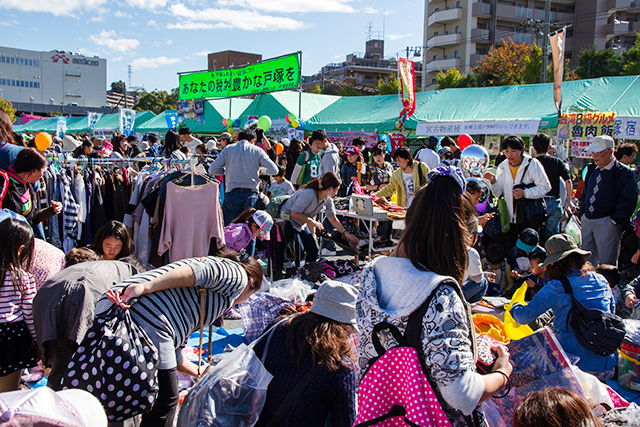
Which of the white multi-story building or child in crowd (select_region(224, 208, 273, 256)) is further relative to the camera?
the white multi-story building

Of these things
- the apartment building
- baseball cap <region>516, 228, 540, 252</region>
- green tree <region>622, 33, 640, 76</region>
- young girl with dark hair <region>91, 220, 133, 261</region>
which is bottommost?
baseball cap <region>516, 228, 540, 252</region>

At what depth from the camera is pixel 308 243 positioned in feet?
18.1

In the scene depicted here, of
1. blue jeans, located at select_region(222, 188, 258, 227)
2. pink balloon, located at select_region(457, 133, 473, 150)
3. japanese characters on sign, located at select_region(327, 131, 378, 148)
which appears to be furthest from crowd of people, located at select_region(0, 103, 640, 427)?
japanese characters on sign, located at select_region(327, 131, 378, 148)

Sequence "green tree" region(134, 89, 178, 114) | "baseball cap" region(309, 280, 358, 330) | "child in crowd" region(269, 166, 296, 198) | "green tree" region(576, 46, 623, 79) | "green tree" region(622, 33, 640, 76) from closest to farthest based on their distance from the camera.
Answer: "baseball cap" region(309, 280, 358, 330) < "child in crowd" region(269, 166, 296, 198) < "green tree" region(622, 33, 640, 76) < "green tree" region(576, 46, 623, 79) < "green tree" region(134, 89, 178, 114)

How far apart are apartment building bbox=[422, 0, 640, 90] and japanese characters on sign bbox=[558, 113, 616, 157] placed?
29620 mm

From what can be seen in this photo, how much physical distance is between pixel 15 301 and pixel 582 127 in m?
11.8

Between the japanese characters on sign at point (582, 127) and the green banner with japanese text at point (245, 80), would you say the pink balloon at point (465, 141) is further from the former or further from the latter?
the green banner with japanese text at point (245, 80)

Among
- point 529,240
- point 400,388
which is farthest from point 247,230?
point 400,388

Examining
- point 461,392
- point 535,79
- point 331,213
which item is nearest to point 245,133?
point 331,213

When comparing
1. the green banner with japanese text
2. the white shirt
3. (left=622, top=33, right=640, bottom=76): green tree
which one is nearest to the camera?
the white shirt

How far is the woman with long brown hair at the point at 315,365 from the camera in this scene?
181 centimetres

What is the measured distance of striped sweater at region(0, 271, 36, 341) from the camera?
→ 263 cm

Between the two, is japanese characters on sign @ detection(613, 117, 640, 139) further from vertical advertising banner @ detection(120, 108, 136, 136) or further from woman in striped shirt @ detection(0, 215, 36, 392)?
vertical advertising banner @ detection(120, 108, 136, 136)

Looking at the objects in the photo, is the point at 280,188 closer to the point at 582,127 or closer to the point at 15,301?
the point at 15,301
